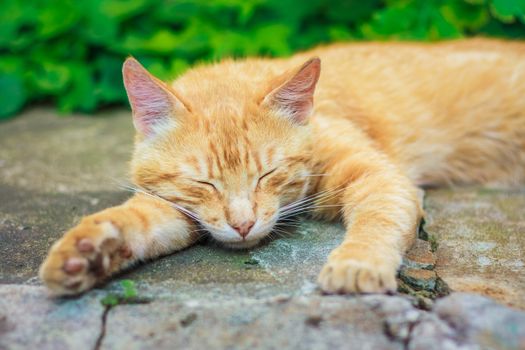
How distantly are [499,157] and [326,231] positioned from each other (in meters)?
1.62

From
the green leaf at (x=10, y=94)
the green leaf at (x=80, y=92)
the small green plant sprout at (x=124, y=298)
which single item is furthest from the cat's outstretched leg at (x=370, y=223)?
the green leaf at (x=10, y=94)

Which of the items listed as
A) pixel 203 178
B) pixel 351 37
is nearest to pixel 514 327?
pixel 203 178

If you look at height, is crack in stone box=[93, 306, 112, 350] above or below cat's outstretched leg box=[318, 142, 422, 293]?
below

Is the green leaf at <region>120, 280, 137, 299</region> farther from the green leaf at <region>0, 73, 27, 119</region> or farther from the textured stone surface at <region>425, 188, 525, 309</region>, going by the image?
the green leaf at <region>0, 73, 27, 119</region>

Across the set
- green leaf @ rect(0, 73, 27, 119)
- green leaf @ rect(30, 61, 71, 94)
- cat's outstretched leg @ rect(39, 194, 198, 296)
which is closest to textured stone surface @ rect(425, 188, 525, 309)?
cat's outstretched leg @ rect(39, 194, 198, 296)

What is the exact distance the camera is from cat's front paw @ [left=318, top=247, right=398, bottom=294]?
6.83 feet

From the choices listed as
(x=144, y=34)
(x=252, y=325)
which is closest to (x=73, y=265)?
(x=252, y=325)

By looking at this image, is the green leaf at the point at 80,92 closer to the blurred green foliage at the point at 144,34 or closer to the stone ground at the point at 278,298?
the blurred green foliage at the point at 144,34

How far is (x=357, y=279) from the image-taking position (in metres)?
2.09

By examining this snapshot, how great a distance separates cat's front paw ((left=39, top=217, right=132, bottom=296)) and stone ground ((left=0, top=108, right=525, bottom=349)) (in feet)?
0.22

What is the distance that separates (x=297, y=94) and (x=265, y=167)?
14.7 inches

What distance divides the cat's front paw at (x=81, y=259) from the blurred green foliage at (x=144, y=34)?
2.66m

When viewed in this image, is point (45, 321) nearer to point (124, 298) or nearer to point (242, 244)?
point (124, 298)

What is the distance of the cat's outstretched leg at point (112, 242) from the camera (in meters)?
2.08
